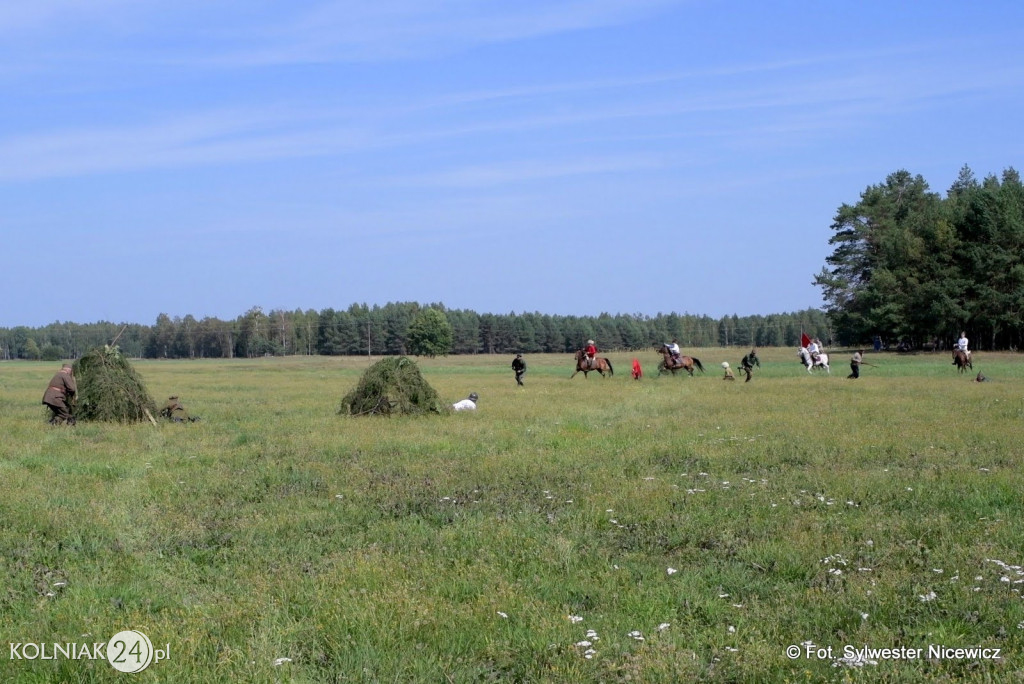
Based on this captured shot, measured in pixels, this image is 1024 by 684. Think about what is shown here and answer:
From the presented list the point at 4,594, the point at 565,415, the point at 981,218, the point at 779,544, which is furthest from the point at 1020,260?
the point at 4,594

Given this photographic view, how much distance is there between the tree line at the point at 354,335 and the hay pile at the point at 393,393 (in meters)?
109

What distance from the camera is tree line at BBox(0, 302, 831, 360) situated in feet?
493

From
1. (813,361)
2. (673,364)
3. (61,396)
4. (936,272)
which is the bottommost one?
(813,361)

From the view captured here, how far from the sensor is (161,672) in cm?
551

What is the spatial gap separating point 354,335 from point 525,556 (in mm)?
144379

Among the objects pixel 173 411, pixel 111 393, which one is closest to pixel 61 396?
pixel 111 393

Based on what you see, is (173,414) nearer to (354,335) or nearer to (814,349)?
(814,349)

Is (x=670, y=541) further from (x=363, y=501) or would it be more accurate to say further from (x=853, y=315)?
(x=853, y=315)

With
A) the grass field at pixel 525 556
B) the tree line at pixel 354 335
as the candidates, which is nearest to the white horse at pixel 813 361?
the grass field at pixel 525 556

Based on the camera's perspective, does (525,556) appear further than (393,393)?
No

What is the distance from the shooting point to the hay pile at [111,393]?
→ 21484mm

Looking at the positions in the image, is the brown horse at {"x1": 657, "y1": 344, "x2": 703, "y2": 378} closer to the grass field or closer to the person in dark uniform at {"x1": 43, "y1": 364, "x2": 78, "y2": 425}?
the grass field

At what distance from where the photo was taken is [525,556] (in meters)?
8.09

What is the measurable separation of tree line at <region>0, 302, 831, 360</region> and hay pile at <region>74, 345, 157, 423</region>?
10922 centimetres
